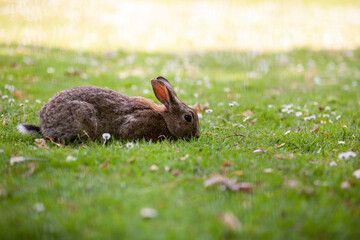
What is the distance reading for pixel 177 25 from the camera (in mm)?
20844

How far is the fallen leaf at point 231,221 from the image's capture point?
3080mm

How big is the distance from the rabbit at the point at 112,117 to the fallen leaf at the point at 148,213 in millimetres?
2681

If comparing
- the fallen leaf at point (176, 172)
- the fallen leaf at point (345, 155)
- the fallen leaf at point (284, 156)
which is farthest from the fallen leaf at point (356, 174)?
the fallen leaf at point (176, 172)

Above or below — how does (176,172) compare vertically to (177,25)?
below

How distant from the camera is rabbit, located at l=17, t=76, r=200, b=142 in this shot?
5.62 meters

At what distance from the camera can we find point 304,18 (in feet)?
78.0

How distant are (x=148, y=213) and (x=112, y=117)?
3.01 meters

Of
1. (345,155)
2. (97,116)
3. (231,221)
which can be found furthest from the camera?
(97,116)

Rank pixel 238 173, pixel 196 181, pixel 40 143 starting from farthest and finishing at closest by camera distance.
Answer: pixel 40 143, pixel 238 173, pixel 196 181

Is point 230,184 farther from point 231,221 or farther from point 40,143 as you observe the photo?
point 40,143

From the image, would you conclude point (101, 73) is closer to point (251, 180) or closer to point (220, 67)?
point (220, 67)

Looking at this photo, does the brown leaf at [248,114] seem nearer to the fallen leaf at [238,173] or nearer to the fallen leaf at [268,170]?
the fallen leaf at [268,170]

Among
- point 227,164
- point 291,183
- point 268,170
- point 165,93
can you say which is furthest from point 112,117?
point 291,183

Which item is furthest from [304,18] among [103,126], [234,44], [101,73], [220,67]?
[103,126]
